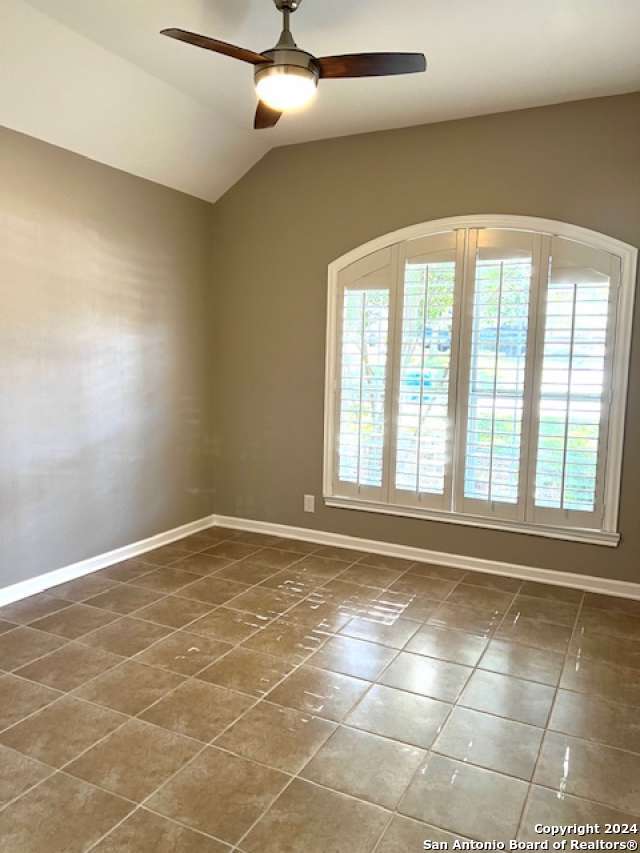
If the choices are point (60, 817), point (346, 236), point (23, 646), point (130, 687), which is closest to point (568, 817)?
point (60, 817)

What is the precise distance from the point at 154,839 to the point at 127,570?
222 cm

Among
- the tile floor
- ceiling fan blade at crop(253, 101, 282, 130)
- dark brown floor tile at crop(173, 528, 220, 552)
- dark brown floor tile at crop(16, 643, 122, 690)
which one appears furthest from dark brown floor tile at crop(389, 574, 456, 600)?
ceiling fan blade at crop(253, 101, 282, 130)

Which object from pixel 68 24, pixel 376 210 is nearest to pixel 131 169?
pixel 68 24

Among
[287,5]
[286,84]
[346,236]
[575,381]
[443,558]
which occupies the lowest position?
[443,558]

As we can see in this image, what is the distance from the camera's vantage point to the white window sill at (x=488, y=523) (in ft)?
11.5

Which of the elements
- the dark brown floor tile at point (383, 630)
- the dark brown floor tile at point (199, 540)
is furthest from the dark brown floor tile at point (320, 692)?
the dark brown floor tile at point (199, 540)

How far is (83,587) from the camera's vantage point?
136 inches

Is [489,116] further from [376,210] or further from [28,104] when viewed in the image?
[28,104]

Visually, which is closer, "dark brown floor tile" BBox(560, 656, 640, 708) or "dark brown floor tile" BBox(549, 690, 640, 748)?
"dark brown floor tile" BBox(549, 690, 640, 748)

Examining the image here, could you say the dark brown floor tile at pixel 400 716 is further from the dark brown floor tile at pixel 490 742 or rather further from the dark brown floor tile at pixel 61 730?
the dark brown floor tile at pixel 61 730

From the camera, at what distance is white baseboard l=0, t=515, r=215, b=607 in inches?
128

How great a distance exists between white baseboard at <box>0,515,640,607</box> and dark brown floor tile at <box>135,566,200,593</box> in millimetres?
348

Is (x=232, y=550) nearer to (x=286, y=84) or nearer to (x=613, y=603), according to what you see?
(x=613, y=603)

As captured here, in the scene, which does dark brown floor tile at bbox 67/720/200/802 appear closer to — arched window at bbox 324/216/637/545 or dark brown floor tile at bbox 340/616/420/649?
dark brown floor tile at bbox 340/616/420/649
